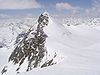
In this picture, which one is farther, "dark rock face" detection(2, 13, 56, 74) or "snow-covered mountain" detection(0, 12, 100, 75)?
"dark rock face" detection(2, 13, 56, 74)

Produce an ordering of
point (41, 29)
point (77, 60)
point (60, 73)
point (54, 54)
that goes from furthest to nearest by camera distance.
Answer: point (41, 29)
point (54, 54)
point (77, 60)
point (60, 73)

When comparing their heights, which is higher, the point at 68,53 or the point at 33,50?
the point at 68,53

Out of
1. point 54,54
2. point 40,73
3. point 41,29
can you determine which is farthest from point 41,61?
point 40,73

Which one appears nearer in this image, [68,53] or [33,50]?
[68,53]

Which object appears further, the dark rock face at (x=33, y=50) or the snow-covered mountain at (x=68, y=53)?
the dark rock face at (x=33, y=50)

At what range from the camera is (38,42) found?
8350 cm

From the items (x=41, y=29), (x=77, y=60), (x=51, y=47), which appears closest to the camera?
(x=77, y=60)

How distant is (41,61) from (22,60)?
14.7m

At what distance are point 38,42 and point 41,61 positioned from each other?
13198 millimetres

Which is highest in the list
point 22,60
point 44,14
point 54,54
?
point 44,14

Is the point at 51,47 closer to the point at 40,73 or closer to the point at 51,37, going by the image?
the point at 51,37

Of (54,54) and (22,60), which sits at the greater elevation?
(54,54)

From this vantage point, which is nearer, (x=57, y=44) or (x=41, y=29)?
(x=57, y=44)

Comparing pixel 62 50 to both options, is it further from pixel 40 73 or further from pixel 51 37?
pixel 40 73
